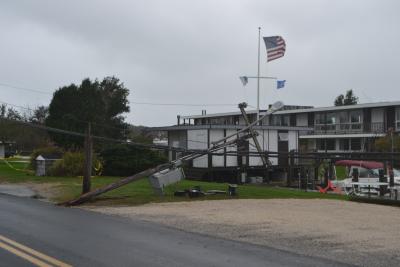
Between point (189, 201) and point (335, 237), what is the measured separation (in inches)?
327

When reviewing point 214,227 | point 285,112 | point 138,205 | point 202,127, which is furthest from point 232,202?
point 285,112

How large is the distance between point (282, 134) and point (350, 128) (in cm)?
2337

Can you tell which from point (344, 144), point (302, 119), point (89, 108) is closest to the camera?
point (89, 108)

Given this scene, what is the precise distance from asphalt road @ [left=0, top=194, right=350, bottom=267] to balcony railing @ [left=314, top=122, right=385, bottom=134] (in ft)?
163

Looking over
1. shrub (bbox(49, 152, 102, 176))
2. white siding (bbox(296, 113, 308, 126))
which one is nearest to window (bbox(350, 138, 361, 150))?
white siding (bbox(296, 113, 308, 126))

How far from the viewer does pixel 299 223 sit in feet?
45.3

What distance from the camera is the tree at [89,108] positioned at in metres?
45.9

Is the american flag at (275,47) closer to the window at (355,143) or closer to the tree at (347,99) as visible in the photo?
the window at (355,143)

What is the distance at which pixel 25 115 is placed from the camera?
83.6 metres

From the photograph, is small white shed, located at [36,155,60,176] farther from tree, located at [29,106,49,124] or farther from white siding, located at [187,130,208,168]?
tree, located at [29,106,49,124]

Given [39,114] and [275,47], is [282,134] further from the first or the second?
[39,114]

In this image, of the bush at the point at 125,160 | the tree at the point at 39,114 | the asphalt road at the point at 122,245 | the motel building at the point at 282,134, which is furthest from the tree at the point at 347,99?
the asphalt road at the point at 122,245

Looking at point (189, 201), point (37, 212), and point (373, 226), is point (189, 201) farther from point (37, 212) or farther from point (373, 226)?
point (373, 226)

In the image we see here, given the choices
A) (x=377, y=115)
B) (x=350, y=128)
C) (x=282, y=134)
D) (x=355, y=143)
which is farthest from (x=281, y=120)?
(x=282, y=134)
